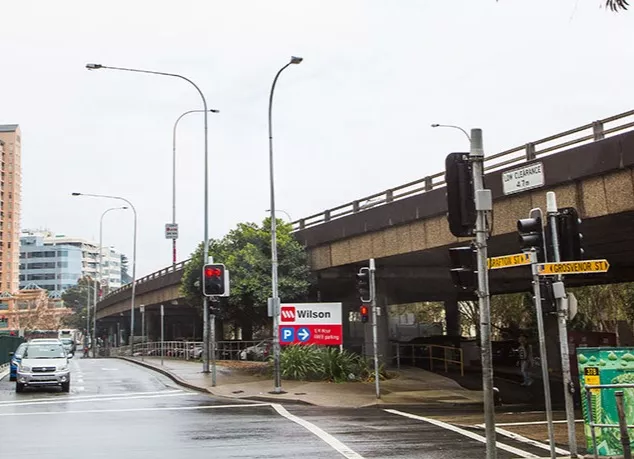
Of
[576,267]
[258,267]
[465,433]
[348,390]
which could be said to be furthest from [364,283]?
[258,267]

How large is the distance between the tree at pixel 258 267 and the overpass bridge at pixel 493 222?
0.78m

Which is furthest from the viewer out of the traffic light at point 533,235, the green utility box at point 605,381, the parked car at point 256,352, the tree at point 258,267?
the parked car at point 256,352

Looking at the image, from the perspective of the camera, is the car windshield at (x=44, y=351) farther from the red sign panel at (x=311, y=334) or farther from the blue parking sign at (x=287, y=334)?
the red sign panel at (x=311, y=334)

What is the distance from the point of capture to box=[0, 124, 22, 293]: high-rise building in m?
159

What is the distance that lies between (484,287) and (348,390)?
13.3 meters

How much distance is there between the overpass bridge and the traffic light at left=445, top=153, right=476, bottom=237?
687cm

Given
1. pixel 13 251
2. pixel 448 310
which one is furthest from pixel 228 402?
pixel 13 251

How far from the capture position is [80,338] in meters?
136

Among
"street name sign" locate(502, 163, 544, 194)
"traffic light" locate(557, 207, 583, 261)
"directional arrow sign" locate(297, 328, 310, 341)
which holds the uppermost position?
"street name sign" locate(502, 163, 544, 194)

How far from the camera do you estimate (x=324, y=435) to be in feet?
41.9

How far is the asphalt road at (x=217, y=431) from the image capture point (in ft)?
36.4

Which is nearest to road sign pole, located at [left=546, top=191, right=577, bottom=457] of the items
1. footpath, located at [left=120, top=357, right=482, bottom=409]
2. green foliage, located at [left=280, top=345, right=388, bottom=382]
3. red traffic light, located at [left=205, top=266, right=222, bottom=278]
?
footpath, located at [left=120, top=357, right=482, bottom=409]

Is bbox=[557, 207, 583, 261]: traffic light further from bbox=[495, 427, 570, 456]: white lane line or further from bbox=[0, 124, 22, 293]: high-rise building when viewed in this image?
bbox=[0, 124, 22, 293]: high-rise building

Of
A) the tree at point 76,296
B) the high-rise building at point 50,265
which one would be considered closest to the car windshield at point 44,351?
the tree at point 76,296
